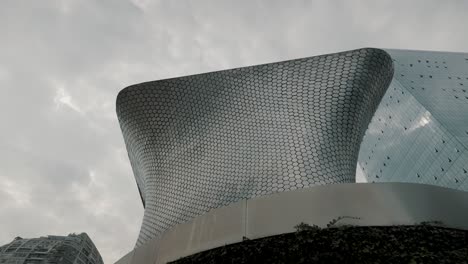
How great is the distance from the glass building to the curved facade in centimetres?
3724

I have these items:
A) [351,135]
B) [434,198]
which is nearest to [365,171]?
[351,135]

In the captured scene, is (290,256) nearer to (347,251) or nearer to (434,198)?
(347,251)

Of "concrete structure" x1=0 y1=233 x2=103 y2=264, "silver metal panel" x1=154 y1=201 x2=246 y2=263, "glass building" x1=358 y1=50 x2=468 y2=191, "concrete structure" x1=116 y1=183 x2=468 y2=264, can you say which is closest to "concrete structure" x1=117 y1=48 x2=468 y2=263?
"silver metal panel" x1=154 y1=201 x2=246 y2=263

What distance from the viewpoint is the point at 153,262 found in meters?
10.1

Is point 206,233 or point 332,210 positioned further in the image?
point 206,233

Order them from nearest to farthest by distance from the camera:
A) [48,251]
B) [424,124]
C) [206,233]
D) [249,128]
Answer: [206,233] < [249,128] < [48,251] < [424,124]

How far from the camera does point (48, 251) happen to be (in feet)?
98.9

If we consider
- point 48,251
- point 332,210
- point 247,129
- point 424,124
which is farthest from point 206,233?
point 424,124

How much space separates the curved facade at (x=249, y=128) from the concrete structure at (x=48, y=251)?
19.2m

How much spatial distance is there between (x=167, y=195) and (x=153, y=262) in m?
4.57

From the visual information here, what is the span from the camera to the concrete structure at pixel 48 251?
2970cm

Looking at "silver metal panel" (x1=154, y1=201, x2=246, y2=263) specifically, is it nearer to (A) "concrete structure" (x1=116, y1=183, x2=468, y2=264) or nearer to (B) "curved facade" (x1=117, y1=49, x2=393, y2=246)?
(A) "concrete structure" (x1=116, y1=183, x2=468, y2=264)

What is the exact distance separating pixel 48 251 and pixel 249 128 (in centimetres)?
2341

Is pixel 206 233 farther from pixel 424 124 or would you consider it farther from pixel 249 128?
pixel 424 124
